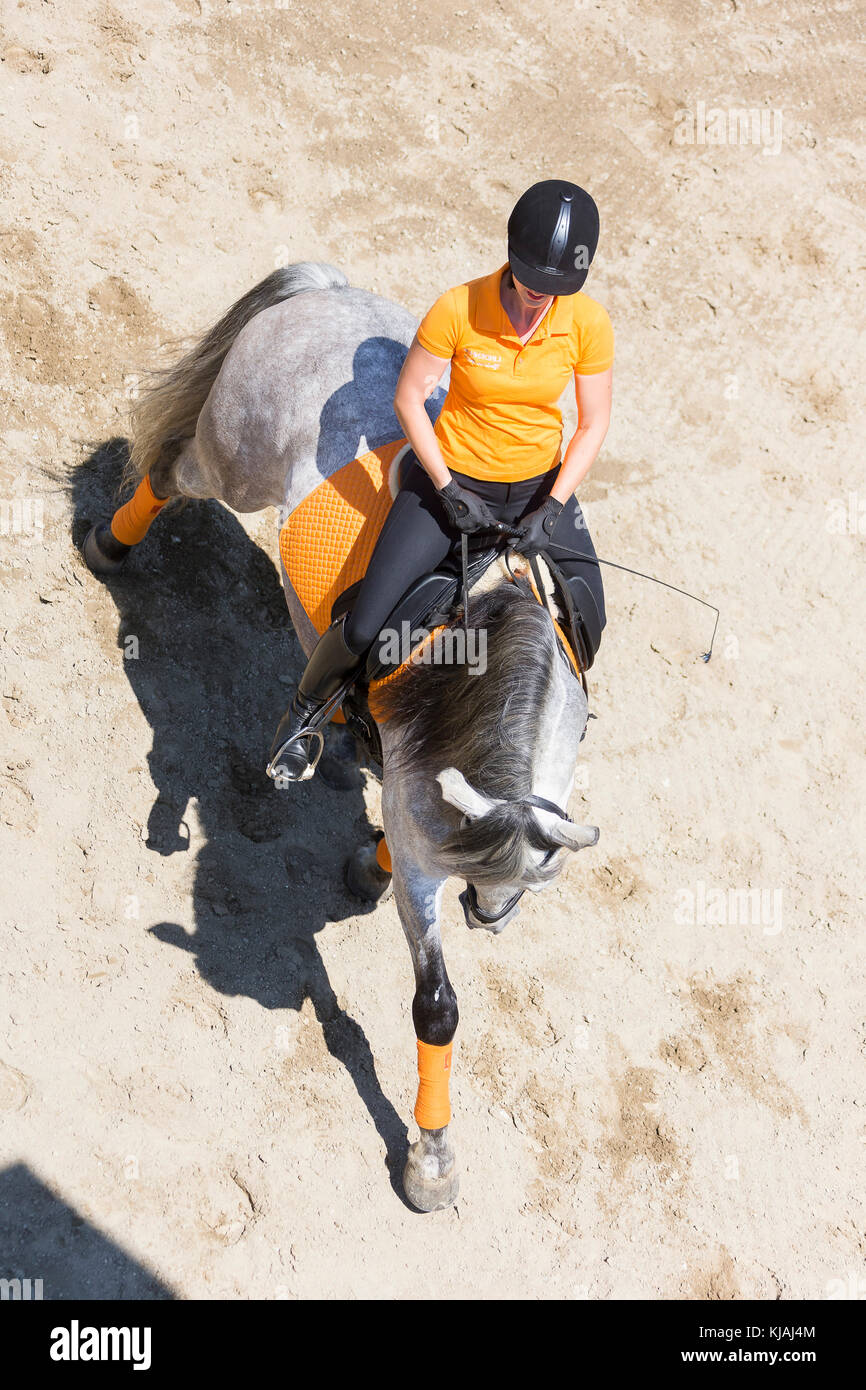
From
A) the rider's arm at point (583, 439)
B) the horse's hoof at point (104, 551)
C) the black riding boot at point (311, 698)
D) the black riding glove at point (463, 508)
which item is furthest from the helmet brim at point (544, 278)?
the horse's hoof at point (104, 551)

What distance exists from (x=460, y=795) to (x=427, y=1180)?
8.38ft

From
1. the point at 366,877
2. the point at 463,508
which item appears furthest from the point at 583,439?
the point at 366,877

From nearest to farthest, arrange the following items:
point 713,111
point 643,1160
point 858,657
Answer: point 643,1160, point 858,657, point 713,111

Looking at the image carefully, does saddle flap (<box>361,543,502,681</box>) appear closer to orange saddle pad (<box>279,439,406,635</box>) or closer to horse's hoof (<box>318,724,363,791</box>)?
orange saddle pad (<box>279,439,406,635</box>)

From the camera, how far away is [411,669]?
4359mm

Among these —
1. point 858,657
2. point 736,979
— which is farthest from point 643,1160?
point 858,657

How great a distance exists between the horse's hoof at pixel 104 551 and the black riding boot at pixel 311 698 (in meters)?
1.75

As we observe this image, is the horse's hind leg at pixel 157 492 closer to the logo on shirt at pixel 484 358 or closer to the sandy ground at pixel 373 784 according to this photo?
the sandy ground at pixel 373 784

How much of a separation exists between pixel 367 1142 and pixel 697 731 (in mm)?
3359

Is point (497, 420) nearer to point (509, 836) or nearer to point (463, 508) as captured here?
point (463, 508)

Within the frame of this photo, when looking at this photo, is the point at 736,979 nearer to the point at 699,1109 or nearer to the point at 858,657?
the point at 699,1109

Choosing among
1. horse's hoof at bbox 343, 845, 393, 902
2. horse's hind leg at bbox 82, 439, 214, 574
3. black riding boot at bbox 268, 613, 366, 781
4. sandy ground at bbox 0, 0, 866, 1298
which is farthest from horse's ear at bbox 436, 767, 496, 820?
horse's hind leg at bbox 82, 439, 214, 574

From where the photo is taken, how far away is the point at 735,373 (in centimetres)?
824

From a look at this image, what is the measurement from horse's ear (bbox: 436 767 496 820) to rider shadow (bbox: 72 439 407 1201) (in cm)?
248
